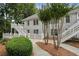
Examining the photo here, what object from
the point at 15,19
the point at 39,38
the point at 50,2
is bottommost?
the point at 39,38

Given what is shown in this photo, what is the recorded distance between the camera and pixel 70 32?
3.35m

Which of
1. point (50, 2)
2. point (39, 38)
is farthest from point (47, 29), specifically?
point (50, 2)

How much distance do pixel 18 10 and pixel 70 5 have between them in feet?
2.53

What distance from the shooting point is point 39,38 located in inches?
134

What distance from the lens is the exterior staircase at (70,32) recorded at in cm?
333

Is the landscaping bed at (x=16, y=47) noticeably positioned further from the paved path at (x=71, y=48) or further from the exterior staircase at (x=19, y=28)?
the paved path at (x=71, y=48)

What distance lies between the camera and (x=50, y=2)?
3359 millimetres

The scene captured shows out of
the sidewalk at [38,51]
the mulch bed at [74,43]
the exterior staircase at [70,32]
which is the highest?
the exterior staircase at [70,32]

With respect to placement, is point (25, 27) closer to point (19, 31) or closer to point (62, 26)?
point (19, 31)

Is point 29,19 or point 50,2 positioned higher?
point 50,2

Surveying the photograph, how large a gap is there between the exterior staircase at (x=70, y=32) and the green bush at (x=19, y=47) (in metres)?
0.51

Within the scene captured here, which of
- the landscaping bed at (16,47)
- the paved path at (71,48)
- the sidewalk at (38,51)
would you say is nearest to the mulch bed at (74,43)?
the paved path at (71,48)

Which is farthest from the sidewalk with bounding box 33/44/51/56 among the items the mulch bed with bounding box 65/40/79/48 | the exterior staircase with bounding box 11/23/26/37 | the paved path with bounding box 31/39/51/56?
the mulch bed with bounding box 65/40/79/48

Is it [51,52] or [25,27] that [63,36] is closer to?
[51,52]
